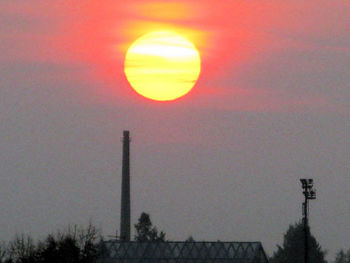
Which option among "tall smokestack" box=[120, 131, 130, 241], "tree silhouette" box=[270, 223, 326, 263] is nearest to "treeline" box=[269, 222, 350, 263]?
"tree silhouette" box=[270, 223, 326, 263]

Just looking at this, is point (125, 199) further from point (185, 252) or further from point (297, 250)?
point (297, 250)

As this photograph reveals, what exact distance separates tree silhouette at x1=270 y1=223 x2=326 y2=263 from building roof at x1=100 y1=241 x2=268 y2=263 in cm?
3396

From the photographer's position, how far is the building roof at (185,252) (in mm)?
133375

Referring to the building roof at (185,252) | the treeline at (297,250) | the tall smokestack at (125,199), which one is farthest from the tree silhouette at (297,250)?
the building roof at (185,252)

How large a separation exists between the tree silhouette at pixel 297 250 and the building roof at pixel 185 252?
34.0 m

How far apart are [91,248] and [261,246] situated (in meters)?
40.7

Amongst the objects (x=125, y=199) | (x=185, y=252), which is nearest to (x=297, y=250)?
(x=125, y=199)

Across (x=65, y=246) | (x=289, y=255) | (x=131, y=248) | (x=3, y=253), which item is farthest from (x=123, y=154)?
(x=65, y=246)

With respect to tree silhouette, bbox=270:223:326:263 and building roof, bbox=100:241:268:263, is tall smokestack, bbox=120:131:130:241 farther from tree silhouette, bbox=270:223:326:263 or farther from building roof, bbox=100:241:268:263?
tree silhouette, bbox=270:223:326:263

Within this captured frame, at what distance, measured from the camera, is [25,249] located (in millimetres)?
106000

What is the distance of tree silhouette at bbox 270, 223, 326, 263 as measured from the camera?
169 meters

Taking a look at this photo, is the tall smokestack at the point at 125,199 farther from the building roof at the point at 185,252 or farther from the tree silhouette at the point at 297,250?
the tree silhouette at the point at 297,250

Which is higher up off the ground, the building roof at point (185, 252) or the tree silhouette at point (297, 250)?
the tree silhouette at point (297, 250)

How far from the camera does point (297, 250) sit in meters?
177
